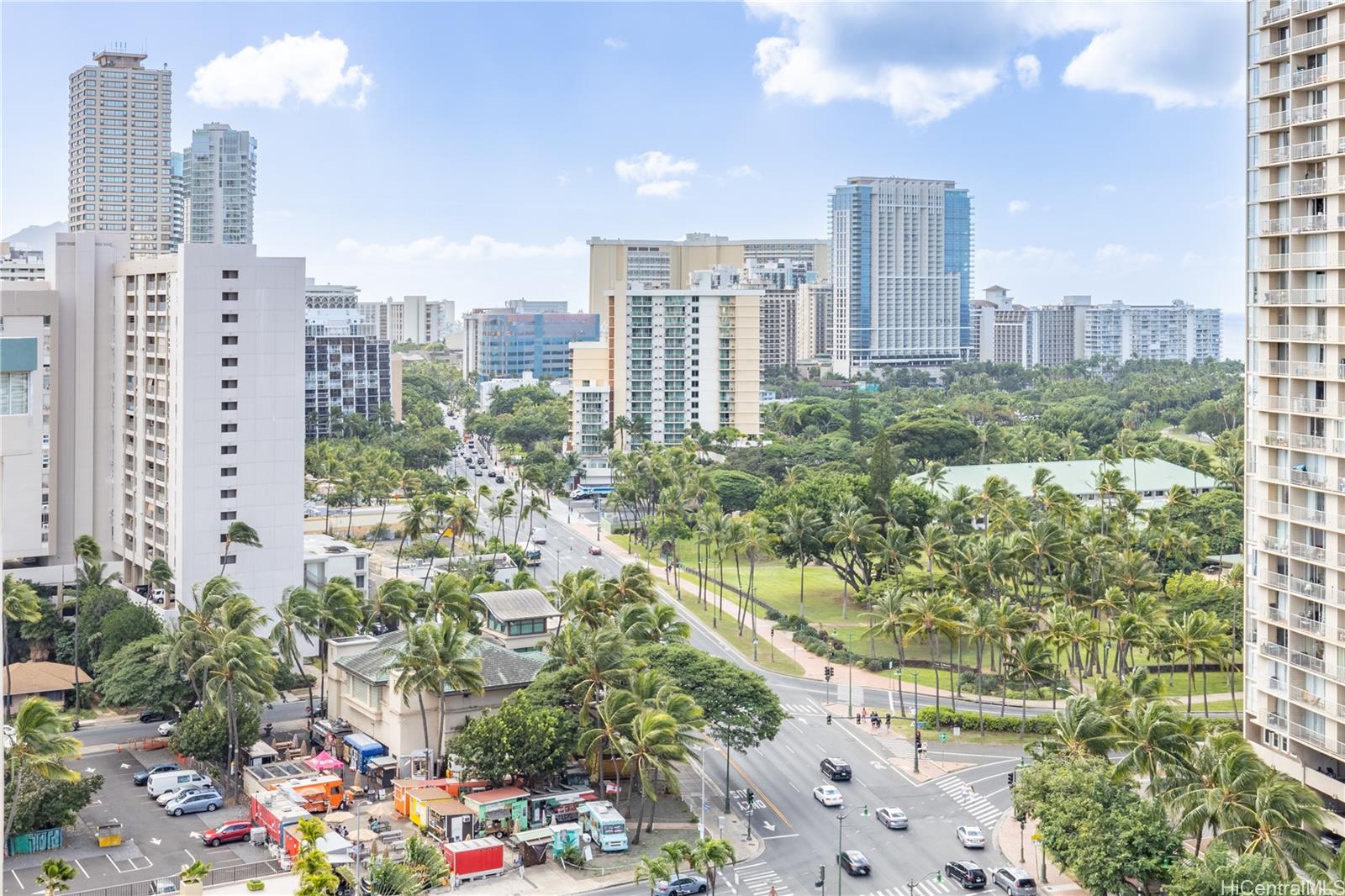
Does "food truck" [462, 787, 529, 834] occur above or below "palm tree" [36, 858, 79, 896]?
below

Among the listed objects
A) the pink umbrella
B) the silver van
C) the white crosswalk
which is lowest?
the white crosswalk

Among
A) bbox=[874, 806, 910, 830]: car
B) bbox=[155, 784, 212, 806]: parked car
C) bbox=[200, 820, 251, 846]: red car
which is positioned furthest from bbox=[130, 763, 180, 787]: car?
bbox=[874, 806, 910, 830]: car

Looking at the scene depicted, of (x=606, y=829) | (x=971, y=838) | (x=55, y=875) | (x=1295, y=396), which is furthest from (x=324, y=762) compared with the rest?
(x=1295, y=396)

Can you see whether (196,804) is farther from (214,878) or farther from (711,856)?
(711,856)

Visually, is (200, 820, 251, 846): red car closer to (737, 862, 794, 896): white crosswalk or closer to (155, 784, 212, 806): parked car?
(155, 784, 212, 806): parked car

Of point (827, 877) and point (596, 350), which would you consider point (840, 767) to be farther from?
point (596, 350)

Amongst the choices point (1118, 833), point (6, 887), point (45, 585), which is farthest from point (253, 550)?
point (1118, 833)

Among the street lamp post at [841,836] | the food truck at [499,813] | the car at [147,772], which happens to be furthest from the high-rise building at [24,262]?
the street lamp post at [841,836]
